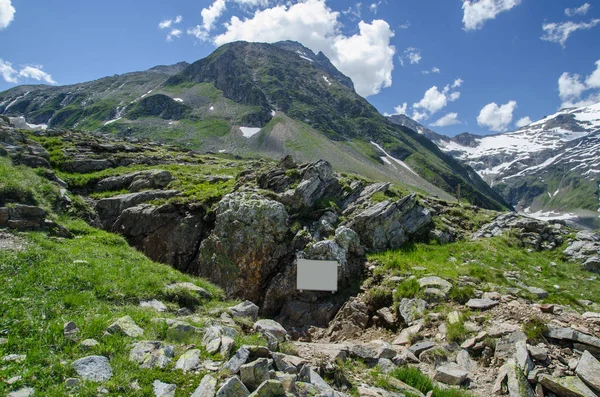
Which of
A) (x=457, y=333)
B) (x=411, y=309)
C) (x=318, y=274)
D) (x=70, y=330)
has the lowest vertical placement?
(x=411, y=309)

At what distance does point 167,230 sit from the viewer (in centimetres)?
2352

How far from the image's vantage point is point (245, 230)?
832 inches

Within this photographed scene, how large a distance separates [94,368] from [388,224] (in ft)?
62.7

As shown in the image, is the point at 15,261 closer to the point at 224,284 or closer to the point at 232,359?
the point at 232,359

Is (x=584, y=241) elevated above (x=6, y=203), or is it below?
below

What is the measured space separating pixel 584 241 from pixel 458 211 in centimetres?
891

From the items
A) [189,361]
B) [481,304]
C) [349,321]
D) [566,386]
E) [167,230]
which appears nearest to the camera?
[189,361]

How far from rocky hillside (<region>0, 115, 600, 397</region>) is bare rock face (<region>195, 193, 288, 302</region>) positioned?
3.6 inches

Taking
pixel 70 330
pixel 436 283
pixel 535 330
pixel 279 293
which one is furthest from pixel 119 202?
pixel 535 330

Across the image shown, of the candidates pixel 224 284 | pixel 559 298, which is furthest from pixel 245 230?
pixel 559 298

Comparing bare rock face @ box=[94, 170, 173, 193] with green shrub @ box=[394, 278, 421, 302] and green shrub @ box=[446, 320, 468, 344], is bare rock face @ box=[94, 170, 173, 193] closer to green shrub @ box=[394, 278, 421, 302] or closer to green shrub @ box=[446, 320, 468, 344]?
green shrub @ box=[394, 278, 421, 302]

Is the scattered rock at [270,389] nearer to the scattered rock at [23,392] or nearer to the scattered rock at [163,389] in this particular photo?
the scattered rock at [163,389]

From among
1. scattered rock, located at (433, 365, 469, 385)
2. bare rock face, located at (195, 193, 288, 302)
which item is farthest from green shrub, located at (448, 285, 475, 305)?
bare rock face, located at (195, 193, 288, 302)

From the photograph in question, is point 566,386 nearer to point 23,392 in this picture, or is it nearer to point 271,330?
point 271,330
